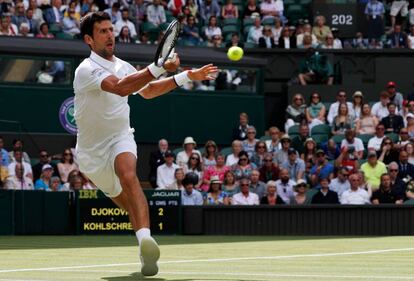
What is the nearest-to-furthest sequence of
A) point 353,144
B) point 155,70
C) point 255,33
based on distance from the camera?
1. point 155,70
2. point 353,144
3. point 255,33

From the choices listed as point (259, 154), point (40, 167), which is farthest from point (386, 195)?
point (40, 167)

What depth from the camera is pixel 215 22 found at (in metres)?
27.0

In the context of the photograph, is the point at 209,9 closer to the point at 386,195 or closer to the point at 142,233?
the point at 386,195

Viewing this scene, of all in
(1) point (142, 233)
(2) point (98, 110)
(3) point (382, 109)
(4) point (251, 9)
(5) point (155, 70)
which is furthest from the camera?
(4) point (251, 9)

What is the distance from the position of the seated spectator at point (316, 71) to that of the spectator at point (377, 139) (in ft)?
11.5

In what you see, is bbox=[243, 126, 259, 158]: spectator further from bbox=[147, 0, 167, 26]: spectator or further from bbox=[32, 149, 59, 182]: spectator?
bbox=[147, 0, 167, 26]: spectator

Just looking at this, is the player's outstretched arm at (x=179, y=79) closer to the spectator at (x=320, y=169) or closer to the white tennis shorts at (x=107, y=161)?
the white tennis shorts at (x=107, y=161)

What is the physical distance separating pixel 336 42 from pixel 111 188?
1825cm

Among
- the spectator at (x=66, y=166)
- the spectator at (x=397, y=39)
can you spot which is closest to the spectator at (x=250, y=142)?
the spectator at (x=66, y=166)

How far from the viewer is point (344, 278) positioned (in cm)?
879

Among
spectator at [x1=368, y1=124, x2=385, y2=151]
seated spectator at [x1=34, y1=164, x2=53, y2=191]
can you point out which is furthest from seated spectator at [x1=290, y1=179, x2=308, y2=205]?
seated spectator at [x1=34, y1=164, x2=53, y2=191]

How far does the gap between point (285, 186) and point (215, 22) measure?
6.89 metres

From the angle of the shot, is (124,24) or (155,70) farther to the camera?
(124,24)

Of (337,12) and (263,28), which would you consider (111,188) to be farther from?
(337,12)
